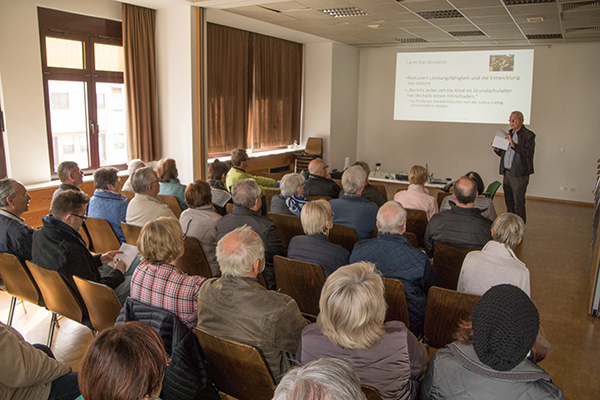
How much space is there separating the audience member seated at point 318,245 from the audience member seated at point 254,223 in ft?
1.06

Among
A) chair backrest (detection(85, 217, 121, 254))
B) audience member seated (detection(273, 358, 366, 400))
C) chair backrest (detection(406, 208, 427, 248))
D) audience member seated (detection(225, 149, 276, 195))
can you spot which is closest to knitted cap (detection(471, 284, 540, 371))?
audience member seated (detection(273, 358, 366, 400))

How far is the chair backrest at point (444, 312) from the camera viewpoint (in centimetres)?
245

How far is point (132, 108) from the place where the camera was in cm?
666

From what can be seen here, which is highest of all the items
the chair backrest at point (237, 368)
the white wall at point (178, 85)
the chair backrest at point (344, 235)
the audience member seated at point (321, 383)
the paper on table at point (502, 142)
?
the white wall at point (178, 85)

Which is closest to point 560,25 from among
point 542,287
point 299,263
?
point 542,287

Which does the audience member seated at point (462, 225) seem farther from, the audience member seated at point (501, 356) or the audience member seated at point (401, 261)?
the audience member seated at point (501, 356)

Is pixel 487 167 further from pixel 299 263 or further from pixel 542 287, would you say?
pixel 299 263

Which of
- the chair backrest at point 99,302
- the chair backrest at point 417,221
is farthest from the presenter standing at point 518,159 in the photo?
the chair backrest at point 99,302

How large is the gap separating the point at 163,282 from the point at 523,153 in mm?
5632

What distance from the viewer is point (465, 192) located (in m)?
3.62

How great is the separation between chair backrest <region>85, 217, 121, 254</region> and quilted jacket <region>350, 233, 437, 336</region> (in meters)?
2.21

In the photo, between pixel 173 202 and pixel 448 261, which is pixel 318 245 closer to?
pixel 448 261

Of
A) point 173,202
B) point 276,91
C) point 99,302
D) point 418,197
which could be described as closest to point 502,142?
point 418,197

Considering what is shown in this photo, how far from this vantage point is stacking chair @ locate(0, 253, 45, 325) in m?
2.88
